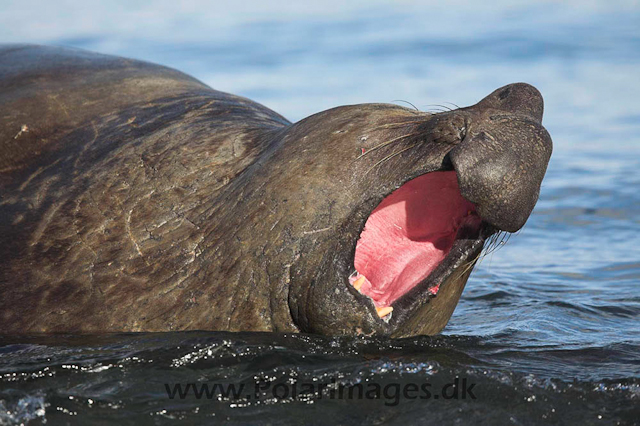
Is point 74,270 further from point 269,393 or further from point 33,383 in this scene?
point 269,393

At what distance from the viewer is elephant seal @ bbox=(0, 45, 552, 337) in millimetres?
4074

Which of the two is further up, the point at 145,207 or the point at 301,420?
the point at 145,207

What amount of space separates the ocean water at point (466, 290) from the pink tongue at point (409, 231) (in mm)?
334

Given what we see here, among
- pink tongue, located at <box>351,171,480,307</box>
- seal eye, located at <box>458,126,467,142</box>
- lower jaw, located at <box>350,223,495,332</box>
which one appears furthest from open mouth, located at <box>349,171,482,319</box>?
seal eye, located at <box>458,126,467,142</box>

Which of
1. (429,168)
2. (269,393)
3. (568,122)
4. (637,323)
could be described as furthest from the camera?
(568,122)

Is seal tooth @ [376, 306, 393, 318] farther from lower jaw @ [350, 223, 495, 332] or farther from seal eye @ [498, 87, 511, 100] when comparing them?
seal eye @ [498, 87, 511, 100]

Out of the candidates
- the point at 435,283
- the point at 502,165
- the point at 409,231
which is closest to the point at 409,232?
the point at 409,231

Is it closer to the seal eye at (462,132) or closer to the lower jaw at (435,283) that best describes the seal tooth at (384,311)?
the lower jaw at (435,283)

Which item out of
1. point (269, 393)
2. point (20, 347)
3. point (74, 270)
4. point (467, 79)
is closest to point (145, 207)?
point (74, 270)

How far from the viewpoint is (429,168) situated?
407 cm

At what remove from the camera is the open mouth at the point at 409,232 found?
14.3 feet

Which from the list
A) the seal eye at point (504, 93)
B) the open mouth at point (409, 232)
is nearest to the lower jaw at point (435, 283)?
the open mouth at point (409, 232)

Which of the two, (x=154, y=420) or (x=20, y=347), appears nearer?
(x=154, y=420)

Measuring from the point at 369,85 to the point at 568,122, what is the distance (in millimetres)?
2540
